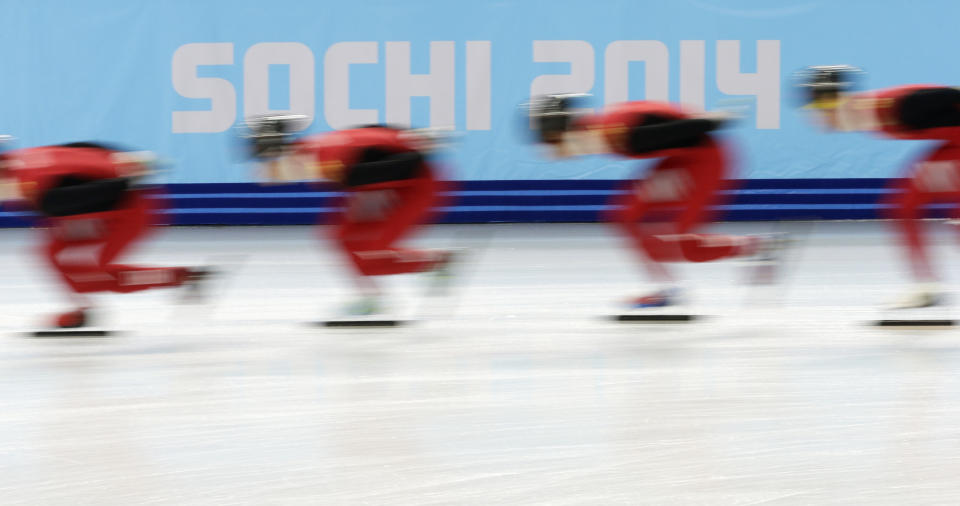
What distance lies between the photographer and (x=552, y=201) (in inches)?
351

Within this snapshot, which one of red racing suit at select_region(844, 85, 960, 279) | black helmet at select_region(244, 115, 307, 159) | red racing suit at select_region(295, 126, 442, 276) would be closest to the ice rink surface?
red racing suit at select_region(295, 126, 442, 276)

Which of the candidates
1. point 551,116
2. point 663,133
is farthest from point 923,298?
point 551,116

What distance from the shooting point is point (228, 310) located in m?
4.82

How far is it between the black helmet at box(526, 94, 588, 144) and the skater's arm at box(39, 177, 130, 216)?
4.70 ft

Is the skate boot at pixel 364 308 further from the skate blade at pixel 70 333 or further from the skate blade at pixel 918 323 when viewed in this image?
the skate blade at pixel 918 323

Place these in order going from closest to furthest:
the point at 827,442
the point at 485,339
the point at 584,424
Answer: the point at 827,442, the point at 584,424, the point at 485,339

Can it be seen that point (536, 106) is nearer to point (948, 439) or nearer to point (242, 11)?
point (948, 439)

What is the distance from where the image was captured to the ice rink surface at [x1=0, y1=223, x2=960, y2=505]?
7.61 ft

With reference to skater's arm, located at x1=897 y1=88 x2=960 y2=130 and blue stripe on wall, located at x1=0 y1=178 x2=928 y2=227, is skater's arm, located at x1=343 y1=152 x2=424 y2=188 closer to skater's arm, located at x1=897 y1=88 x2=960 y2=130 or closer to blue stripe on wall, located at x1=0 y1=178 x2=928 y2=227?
skater's arm, located at x1=897 y1=88 x2=960 y2=130

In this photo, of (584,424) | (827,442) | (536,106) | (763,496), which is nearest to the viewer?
(763,496)

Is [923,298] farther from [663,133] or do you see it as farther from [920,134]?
[663,133]

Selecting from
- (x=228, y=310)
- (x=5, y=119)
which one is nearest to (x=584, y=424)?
(x=228, y=310)

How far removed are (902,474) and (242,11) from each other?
6.98m

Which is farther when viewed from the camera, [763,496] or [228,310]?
[228,310]
